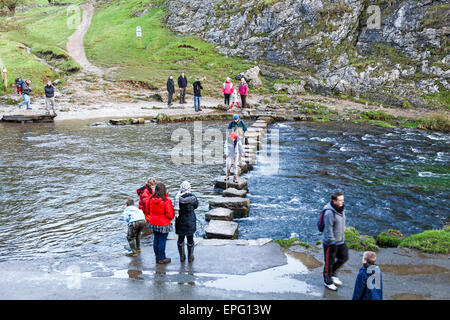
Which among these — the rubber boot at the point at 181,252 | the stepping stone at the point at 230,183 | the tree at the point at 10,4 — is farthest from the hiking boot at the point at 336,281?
the tree at the point at 10,4

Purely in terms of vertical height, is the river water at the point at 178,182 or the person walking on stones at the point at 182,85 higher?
the person walking on stones at the point at 182,85

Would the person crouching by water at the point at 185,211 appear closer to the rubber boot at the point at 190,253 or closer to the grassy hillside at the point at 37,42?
the rubber boot at the point at 190,253

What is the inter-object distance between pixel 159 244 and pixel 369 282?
14.8 ft

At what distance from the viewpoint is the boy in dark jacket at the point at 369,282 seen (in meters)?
6.20

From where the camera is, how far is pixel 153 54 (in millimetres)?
45188

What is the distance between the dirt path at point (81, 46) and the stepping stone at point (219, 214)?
100 ft

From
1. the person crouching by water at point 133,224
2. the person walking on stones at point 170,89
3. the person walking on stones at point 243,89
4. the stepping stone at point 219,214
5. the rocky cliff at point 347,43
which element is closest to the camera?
the person crouching by water at point 133,224

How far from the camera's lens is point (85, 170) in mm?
16000

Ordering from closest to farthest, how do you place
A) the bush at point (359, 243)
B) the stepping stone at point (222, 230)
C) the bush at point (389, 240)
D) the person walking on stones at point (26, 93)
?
1. the bush at point (359, 243)
2. the bush at point (389, 240)
3. the stepping stone at point (222, 230)
4. the person walking on stones at point (26, 93)

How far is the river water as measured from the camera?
10.9 m

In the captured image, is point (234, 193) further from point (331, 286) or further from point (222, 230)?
point (331, 286)

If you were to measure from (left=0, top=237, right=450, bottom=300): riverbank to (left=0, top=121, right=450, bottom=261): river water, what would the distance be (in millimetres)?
1019

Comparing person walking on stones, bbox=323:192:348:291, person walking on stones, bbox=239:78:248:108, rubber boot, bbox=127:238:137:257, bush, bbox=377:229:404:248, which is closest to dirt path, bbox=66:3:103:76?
person walking on stones, bbox=239:78:248:108

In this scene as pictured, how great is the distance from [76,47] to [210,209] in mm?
43235
